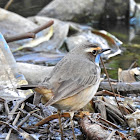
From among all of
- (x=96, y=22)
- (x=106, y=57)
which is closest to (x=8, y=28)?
(x=106, y=57)

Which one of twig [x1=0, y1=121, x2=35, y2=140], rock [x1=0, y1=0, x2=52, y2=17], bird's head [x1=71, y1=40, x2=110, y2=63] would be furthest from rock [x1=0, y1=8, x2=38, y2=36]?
twig [x1=0, y1=121, x2=35, y2=140]

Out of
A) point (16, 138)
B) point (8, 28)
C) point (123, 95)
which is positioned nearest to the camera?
point (16, 138)

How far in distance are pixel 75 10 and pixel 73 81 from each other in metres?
8.88

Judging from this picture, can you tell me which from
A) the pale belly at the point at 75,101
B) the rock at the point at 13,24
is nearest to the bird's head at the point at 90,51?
the pale belly at the point at 75,101

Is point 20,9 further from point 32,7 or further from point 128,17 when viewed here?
point 128,17

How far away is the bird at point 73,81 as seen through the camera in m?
4.23

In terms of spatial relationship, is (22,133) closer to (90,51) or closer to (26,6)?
(90,51)

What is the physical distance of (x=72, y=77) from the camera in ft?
14.9

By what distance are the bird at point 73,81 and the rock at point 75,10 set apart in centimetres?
769

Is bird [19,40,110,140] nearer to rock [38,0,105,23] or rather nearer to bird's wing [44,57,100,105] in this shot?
bird's wing [44,57,100,105]

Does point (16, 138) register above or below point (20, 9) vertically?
above

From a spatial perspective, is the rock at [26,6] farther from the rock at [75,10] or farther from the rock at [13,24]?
the rock at [13,24]

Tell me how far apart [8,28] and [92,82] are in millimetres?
5539

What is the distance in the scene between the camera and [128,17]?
13.4 m
